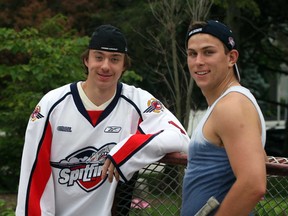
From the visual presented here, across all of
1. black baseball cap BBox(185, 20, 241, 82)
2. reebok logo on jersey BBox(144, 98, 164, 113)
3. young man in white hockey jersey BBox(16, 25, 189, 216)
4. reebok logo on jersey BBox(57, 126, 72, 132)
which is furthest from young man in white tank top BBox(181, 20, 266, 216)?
reebok logo on jersey BBox(57, 126, 72, 132)

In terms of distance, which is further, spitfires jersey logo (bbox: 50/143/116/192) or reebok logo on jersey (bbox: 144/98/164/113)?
reebok logo on jersey (bbox: 144/98/164/113)

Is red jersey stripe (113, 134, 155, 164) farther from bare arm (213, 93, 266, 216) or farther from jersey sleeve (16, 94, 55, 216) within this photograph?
bare arm (213, 93, 266, 216)

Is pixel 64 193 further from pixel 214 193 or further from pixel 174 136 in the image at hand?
pixel 214 193

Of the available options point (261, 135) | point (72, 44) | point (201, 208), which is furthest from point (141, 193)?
point (72, 44)

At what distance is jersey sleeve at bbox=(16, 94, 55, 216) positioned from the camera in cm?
325

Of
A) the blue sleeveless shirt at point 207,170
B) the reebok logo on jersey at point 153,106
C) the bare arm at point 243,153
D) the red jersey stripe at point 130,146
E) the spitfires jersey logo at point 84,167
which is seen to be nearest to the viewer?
the bare arm at point 243,153

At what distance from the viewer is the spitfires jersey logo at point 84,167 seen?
3248 mm

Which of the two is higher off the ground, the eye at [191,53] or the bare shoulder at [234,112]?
the eye at [191,53]

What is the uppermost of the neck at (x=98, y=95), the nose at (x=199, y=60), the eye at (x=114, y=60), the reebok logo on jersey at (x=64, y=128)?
the nose at (x=199, y=60)

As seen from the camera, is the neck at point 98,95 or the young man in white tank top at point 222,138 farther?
the neck at point 98,95

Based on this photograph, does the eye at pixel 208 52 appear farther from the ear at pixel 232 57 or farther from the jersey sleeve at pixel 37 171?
the jersey sleeve at pixel 37 171

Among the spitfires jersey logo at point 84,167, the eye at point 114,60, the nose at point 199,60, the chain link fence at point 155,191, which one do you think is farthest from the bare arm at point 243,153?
the eye at point 114,60

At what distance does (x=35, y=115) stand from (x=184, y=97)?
17.1 feet

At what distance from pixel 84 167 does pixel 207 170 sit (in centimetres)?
109
